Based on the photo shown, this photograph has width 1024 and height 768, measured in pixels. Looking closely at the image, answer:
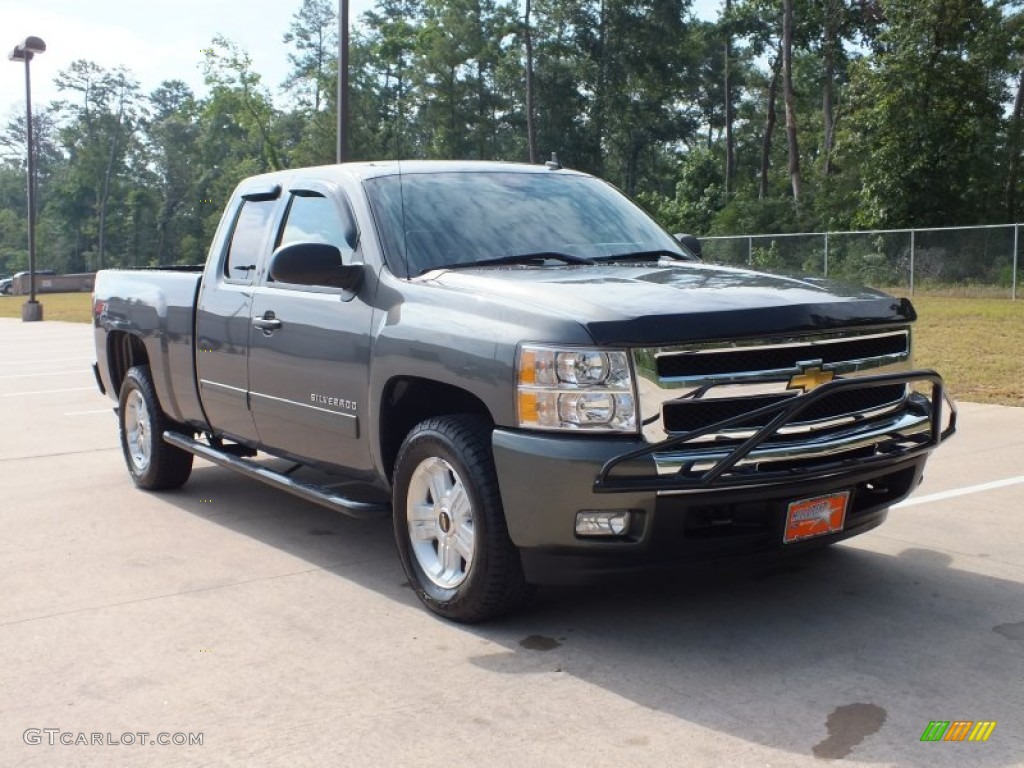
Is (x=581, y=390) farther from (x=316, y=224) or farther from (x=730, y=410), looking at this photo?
(x=316, y=224)

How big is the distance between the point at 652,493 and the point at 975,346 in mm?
12850

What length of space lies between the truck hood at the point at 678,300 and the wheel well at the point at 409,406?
0.43m

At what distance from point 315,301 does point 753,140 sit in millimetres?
72532

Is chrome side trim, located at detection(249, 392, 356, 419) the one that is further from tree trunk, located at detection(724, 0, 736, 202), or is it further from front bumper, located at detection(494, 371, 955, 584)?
tree trunk, located at detection(724, 0, 736, 202)

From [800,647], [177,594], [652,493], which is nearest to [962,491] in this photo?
[800,647]

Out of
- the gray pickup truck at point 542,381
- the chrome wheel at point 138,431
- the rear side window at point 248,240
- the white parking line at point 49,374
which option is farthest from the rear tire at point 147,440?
the white parking line at point 49,374

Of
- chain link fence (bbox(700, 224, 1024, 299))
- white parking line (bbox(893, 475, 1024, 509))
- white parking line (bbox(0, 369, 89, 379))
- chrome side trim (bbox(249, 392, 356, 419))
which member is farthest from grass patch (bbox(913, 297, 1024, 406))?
white parking line (bbox(0, 369, 89, 379))

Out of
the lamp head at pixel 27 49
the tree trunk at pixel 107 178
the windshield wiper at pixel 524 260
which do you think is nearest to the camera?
the windshield wiper at pixel 524 260

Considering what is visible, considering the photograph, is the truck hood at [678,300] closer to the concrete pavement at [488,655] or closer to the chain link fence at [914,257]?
the concrete pavement at [488,655]

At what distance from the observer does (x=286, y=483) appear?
5.72 meters

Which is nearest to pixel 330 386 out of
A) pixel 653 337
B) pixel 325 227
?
pixel 325 227

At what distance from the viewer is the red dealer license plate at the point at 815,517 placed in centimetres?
435

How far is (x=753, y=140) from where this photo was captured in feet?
245

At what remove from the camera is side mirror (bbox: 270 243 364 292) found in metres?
5.07
